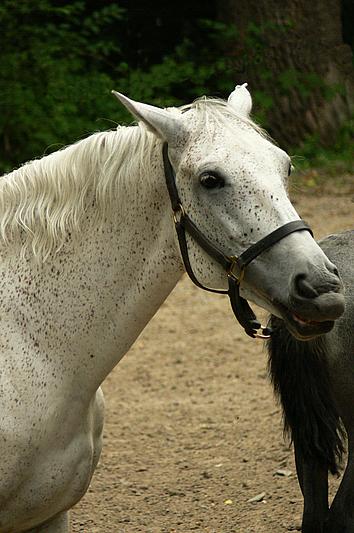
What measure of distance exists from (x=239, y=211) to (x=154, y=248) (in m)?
0.33

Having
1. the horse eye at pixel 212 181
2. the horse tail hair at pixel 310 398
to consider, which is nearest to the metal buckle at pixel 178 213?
the horse eye at pixel 212 181

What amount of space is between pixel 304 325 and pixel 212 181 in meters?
0.47

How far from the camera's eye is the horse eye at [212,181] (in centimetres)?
278

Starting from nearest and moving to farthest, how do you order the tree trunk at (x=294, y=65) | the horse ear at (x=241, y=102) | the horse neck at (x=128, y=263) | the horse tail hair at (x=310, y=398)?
1. the horse neck at (x=128, y=263)
2. the horse ear at (x=241, y=102)
3. the horse tail hair at (x=310, y=398)
4. the tree trunk at (x=294, y=65)

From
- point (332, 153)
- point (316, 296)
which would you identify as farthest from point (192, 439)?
point (332, 153)

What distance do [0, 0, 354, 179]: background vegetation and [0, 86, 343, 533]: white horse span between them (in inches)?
282

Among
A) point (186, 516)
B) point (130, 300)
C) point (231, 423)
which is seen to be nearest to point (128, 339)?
point (130, 300)

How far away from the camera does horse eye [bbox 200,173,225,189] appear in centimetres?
278

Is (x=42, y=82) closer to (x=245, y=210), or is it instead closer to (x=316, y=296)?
(x=245, y=210)

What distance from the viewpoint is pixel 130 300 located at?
298cm

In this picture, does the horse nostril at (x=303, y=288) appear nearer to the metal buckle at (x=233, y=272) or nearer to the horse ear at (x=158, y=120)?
the metal buckle at (x=233, y=272)

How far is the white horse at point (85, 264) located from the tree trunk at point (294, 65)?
894cm

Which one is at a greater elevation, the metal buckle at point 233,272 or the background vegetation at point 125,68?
the metal buckle at point 233,272

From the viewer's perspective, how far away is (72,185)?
300cm
